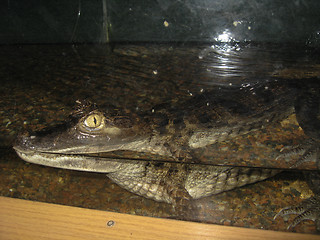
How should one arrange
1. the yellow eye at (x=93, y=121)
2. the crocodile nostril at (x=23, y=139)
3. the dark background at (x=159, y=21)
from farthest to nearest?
1. the dark background at (x=159, y=21)
2. the yellow eye at (x=93, y=121)
3. the crocodile nostril at (x=23, y=139)

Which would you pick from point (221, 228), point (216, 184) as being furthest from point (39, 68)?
point (221, 228)

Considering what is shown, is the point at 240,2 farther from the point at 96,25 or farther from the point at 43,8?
the point at 43,8

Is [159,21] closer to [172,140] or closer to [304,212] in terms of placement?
[172,140]

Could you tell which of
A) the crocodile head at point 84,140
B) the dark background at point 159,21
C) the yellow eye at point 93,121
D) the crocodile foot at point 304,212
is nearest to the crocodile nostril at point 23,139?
the crocodile head at point 84,140

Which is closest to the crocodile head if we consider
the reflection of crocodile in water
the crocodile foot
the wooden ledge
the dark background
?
the reflection of crocodile in water

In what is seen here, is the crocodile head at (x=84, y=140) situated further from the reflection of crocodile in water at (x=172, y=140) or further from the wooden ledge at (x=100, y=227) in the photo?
the wooden ledge at (x=100, y=227)

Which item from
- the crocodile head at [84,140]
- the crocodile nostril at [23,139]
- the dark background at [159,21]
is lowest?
the dark background at [159,21]

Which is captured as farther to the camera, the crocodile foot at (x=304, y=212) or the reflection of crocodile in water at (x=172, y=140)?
the reflection of crocodile in water at (x=172, y=140)
